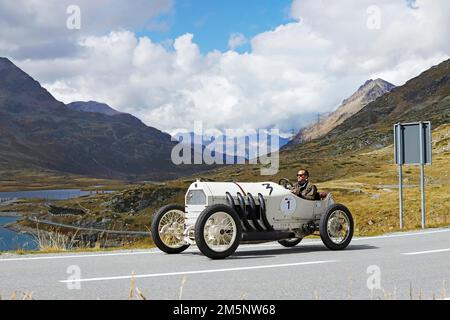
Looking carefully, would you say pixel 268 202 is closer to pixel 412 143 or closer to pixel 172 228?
pixel 172 228

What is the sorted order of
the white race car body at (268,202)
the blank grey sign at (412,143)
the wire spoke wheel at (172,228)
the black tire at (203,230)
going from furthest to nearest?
1. the blank grey sign at (412,143)
2. the wire spoke wheel at (172,228)
3. the white race car body at (268,202)
4. the black tire at (203,230)

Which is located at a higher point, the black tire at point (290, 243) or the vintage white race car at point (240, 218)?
the vintage white race car at point (240, 218)

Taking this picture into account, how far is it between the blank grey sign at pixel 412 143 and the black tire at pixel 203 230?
36.3 feet

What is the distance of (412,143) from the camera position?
20.4 meters

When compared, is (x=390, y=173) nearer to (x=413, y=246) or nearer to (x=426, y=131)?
(x=426, y=131)

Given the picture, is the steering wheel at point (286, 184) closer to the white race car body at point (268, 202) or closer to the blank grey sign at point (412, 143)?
the white race car body at point (268, 202)

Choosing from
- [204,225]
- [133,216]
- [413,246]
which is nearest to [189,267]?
[204,225]

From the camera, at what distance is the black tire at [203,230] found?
10.6 m

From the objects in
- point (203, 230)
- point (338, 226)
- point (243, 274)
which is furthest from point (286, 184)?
point (243, 274)

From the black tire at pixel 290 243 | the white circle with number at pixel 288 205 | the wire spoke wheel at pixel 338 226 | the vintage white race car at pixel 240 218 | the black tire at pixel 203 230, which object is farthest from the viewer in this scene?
the black tire at pixel 290 243

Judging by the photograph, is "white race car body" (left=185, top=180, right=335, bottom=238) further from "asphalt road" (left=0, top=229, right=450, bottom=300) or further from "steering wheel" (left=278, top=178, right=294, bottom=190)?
"asphalt road" (left=0, top=229, right=450, bottom=300)

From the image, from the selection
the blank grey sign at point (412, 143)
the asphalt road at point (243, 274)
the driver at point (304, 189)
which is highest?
the blank grey sign at point (412, 143)

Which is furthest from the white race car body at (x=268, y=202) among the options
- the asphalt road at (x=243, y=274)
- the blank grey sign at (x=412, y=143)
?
the blank grey sign at (x=412, y=143)

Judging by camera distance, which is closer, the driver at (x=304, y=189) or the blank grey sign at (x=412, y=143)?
the driver at (x=304, y=189)
